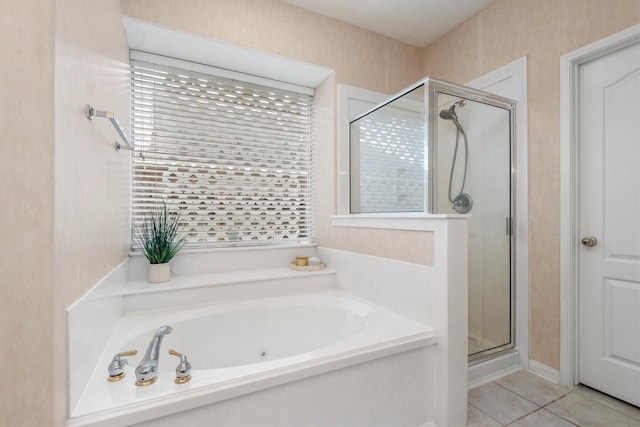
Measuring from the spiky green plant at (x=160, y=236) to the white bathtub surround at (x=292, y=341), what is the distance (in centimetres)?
16

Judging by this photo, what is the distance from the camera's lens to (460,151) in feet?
6.50

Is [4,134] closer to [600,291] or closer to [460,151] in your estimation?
[460,151]

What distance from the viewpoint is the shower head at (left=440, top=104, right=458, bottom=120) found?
1847 millimetres

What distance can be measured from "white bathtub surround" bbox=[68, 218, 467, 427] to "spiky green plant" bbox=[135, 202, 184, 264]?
0.53 ft

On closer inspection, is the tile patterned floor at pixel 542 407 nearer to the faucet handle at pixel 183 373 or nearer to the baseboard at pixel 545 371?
the baseboard at pixel 545 371

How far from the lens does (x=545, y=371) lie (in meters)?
1.92

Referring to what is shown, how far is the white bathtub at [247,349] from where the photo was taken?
957 mm

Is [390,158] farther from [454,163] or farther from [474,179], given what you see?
[474,179]

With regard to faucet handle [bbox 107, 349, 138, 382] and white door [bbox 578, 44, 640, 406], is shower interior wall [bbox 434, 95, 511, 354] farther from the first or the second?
faucet handle [bbox 107, 349, 138, 382]

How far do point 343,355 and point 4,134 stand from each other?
125 centimetres

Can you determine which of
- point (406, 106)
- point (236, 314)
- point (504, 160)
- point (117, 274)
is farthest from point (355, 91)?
point (117, 274)

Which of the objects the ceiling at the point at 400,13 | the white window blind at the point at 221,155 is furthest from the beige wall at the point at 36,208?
the ceiling at the point at 400,13

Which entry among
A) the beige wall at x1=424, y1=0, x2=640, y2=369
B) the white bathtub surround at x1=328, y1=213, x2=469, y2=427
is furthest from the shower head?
the white bathtub surround at x1=328, y1=213, x2=469, y2=427

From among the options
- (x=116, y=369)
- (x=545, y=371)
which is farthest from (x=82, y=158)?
(x=545, y=371)
